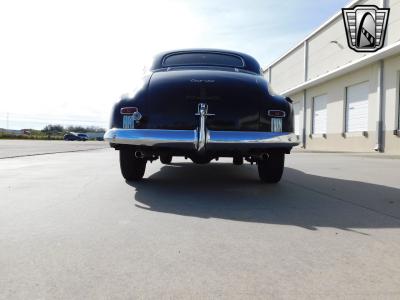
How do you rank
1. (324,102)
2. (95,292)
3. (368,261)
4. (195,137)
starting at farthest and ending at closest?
1. (324,102)
2. (195,137)
3. (368,261)
4. (95,292)

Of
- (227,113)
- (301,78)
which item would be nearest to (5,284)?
(227,113)

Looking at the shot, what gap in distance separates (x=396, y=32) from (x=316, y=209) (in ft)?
52.4

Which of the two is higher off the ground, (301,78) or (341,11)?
(341,11)

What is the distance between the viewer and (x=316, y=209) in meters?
3.67

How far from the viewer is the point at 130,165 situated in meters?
5.08

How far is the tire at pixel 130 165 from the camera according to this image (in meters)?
4.91

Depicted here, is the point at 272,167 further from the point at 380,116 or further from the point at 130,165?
the point at 380,116

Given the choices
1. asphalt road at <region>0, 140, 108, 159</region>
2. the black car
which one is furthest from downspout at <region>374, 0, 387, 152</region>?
the black car

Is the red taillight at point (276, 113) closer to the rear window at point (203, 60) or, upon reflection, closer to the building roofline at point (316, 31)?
the rear window at point (203, 60)

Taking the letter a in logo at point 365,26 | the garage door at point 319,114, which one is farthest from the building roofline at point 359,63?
the garage door at point 319,114

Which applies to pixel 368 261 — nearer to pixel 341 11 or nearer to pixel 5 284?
pixel 5 284

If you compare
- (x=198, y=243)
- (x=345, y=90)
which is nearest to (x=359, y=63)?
(x=345, y=90)

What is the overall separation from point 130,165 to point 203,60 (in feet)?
5.88

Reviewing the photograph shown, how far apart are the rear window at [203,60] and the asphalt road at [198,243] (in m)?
1.85
